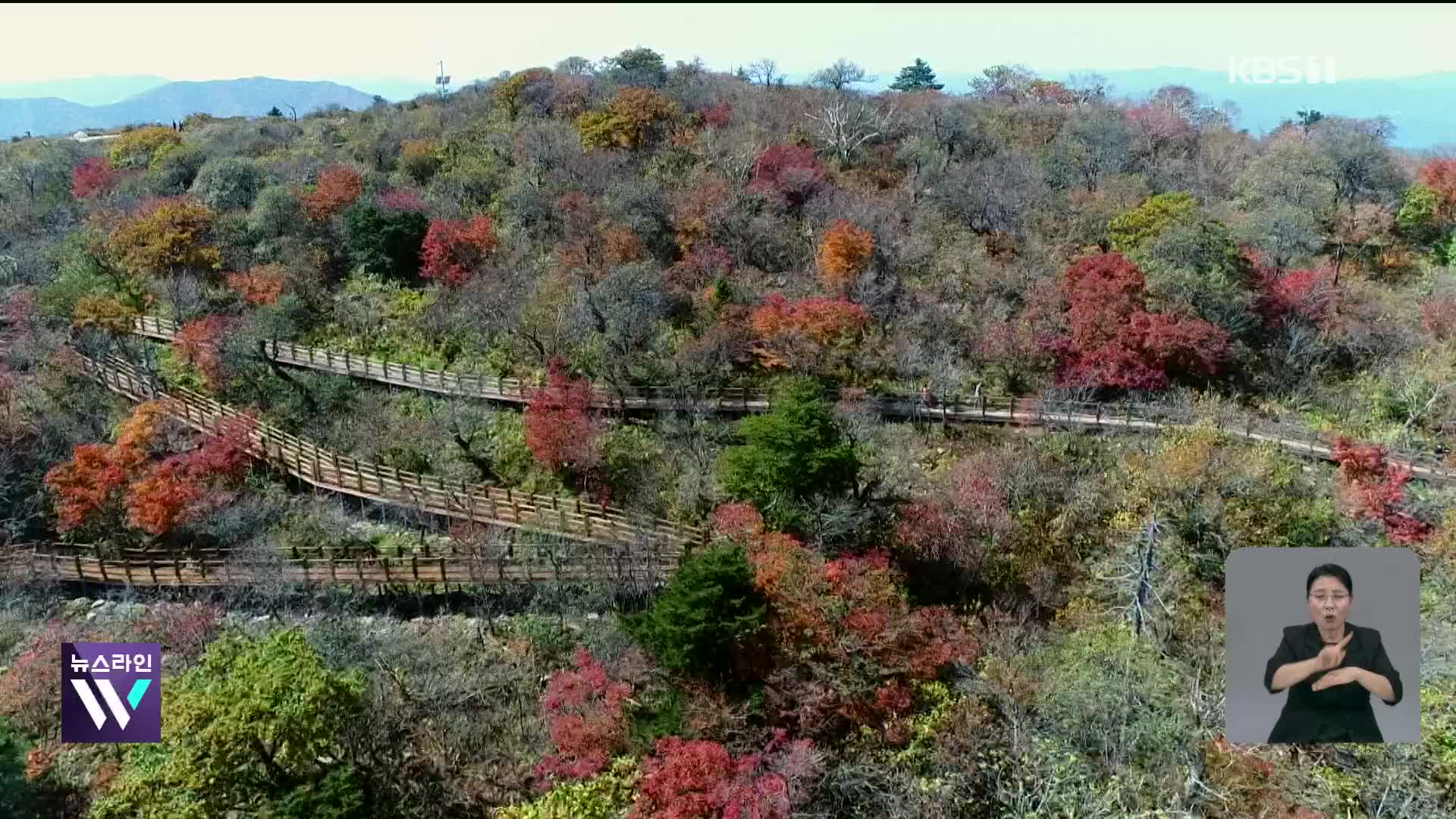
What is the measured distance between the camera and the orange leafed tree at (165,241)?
34562 mm

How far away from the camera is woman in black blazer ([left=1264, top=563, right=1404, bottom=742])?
8.73 metres

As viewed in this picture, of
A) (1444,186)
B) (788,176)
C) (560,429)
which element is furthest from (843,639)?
(1444,186)

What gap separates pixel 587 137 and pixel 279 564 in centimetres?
2945

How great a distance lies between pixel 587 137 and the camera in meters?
45.7

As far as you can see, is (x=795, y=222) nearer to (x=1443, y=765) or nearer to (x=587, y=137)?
(x=587, y=137)

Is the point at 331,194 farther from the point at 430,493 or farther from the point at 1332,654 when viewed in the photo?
the point at 1332,654

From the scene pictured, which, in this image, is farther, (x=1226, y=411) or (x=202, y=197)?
(x=202, y=197)

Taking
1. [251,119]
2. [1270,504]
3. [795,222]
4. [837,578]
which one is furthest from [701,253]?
[251,119]

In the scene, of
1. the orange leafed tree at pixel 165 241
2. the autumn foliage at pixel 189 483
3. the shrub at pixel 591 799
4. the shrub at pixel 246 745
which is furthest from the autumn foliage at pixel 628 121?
the shrub at pixel 591 799

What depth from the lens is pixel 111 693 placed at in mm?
16922

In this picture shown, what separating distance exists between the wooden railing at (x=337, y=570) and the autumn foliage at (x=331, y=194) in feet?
63.8

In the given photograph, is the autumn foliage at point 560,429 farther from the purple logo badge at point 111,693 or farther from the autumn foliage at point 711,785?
the autumn foliage at point 711,785

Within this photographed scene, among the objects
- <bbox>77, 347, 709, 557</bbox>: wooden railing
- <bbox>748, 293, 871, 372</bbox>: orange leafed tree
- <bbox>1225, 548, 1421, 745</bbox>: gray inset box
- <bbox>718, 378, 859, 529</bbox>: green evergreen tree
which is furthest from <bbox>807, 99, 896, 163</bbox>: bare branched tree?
<bbox>1225, 548, 1421, 745</bbox>: gray inset box

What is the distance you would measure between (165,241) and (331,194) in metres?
7.28
